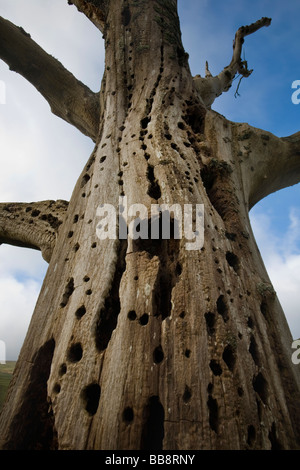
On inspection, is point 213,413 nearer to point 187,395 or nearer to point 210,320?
point 187,395

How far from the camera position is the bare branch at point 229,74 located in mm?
5660

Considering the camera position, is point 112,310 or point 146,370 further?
point 112,310

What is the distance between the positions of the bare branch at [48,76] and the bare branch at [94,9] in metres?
1.96

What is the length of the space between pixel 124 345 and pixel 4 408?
1.03m

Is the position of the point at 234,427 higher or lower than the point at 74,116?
lower

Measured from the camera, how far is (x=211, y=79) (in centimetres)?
589

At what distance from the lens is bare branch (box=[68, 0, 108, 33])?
579 centimetres

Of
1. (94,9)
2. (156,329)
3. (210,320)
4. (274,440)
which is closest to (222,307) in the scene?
(210,320)

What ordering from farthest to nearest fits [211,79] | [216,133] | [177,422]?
[211,79] → [216,133] → [177,422]

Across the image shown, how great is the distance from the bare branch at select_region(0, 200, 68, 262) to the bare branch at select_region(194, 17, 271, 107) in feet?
12.5

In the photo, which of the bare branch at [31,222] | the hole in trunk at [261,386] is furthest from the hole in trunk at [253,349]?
the bare branch at [31,222]

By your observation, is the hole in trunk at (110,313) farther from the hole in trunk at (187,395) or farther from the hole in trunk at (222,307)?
the hole in trunk at (222,307)
